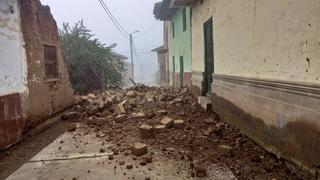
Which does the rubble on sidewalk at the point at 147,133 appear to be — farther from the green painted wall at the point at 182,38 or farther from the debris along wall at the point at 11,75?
the green painted wall at the point at 182,38

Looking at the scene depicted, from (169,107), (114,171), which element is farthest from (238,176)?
(169,107)

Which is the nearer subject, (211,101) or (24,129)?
(24,129)

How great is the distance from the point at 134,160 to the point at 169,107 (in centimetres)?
462

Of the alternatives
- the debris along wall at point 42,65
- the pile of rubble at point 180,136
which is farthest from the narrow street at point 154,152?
the debris along wall at point 42,65

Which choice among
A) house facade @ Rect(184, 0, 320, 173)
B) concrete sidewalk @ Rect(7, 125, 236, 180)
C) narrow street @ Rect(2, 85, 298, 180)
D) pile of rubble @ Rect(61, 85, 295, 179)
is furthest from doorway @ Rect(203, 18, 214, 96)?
concrete sidewalk @ Rect(7, 125, 236, 180)

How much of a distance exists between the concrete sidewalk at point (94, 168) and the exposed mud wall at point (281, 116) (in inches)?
35.7

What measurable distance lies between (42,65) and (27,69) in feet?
3.53

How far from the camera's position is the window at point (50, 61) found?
30.5 feet

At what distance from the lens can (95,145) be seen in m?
6.60

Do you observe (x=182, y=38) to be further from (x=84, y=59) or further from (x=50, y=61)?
(x=50, y=61)

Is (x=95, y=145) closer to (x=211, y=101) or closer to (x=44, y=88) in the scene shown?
(x=44, y=88)

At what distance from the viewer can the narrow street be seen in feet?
15.9

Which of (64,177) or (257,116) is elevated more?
(257,116)

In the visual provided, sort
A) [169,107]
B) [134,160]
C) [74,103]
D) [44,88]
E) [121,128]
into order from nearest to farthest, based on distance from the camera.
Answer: [134,160]
[121,128]
[44,88]
[169,107]
[74,103]
